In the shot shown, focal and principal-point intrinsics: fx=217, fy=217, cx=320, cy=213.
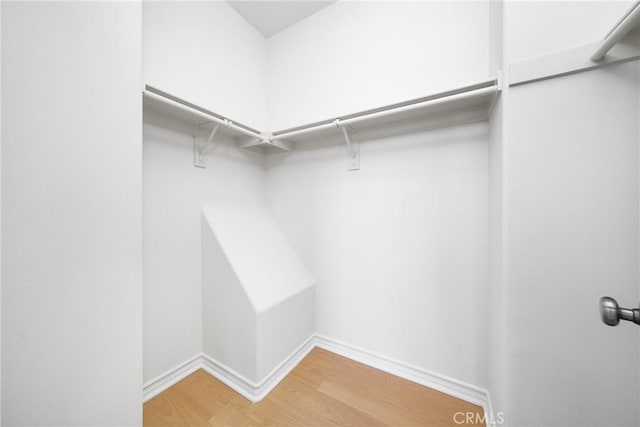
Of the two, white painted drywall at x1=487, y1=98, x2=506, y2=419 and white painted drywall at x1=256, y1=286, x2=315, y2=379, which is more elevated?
white painted drywall at x1=487, y1=98, x2=506, y2=419

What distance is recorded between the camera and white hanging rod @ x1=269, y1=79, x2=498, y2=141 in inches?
37.2

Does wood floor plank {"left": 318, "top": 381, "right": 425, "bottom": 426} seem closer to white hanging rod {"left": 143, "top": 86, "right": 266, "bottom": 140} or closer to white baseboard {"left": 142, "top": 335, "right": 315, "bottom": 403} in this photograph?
white baseboard {"left": 142, "top": 335, "right": 315, "bottom": 403}

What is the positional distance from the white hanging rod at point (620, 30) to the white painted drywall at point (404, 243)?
460 millimetres

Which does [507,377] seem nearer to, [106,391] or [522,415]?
[522,415]

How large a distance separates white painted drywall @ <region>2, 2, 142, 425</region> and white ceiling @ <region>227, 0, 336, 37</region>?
0.98 m

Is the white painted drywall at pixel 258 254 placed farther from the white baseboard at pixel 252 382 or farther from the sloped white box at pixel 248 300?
the white baseboard at pixel 252 382

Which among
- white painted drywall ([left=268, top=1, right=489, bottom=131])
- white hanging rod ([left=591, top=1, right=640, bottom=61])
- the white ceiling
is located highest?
the white ceiling

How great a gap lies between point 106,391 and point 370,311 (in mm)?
1278

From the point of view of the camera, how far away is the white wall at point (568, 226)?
0.68 meters

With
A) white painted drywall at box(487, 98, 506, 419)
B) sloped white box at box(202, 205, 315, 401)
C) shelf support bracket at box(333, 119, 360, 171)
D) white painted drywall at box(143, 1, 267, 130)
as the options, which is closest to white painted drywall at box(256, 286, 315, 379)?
sloped white box at box(202, 205, 315, 401)

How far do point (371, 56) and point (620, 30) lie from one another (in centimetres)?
107

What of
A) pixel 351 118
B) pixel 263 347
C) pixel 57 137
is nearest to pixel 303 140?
pixel 351 118

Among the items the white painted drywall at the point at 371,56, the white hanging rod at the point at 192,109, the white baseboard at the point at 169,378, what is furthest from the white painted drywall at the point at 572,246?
the white baseboard at the point at 169,378

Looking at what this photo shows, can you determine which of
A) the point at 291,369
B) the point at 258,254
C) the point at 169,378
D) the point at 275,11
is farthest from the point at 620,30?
the point at 169,378
